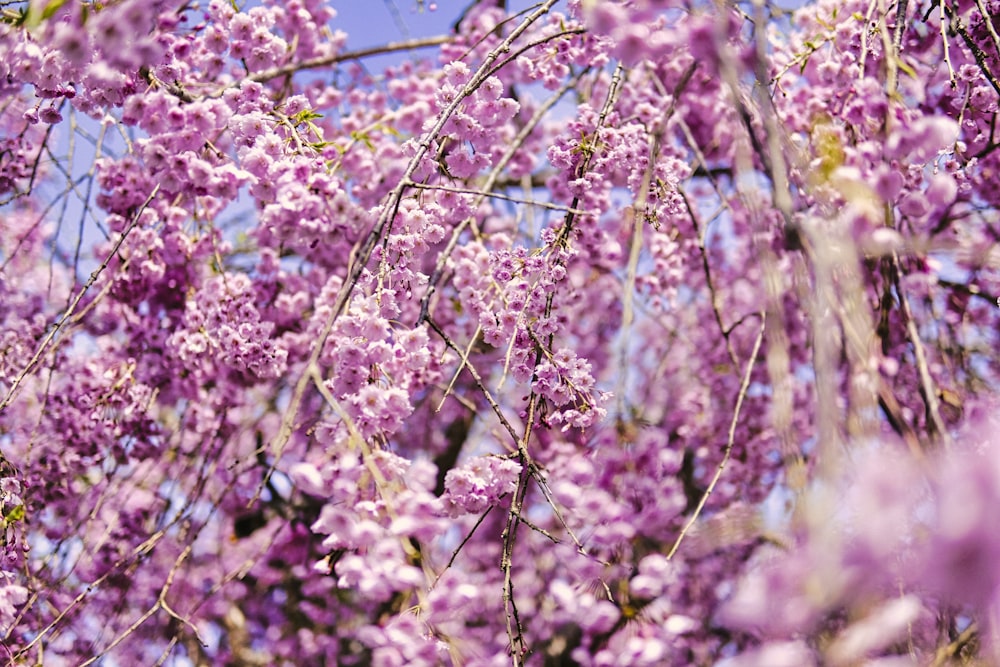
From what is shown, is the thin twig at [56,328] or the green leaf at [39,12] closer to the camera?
the green leaf at [39,12]

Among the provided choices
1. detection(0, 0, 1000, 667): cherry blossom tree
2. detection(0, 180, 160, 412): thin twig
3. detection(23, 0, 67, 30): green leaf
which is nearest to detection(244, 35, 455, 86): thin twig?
detection(0, 0, 1000, 667): cherry blossom tree

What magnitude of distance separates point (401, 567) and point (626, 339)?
621mm

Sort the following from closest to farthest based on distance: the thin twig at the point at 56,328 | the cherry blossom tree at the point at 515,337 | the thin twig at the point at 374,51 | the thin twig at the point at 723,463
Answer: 1. the cherry blossom tree at the point at 515,337
2. the thin twig at the point at 723,463
3. the thin twig at the point at 56,328
4. the thin twig at the point at 374,51

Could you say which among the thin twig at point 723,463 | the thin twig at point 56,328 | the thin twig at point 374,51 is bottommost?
the thin twig at point 723,463

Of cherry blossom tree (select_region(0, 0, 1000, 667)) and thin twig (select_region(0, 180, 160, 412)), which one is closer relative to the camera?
cherry blossom tree (select_region(0, 0, 1000, 667))

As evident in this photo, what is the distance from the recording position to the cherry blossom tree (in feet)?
3.60

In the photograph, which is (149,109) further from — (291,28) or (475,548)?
(475,548)

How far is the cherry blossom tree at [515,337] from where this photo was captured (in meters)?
1.10

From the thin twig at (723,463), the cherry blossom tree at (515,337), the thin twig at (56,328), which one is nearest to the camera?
the cherry blossom tree at (515,337)

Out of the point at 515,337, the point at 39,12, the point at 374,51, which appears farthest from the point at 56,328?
the point at 374,51

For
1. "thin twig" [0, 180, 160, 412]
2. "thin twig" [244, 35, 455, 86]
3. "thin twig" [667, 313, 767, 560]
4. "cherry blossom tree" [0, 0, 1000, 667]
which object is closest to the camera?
"cherry blossom tree" [0, 0, 1000, 667]

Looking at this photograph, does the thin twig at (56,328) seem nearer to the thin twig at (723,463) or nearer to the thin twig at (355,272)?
the thin twig at (355,272)

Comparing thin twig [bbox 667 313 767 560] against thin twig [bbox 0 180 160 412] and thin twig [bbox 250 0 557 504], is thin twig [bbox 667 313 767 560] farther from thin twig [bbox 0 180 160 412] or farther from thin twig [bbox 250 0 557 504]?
thin twig [bbox 0 180 160 412]

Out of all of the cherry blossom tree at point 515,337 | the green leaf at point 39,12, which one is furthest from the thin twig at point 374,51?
the green leaf at point 39,12
